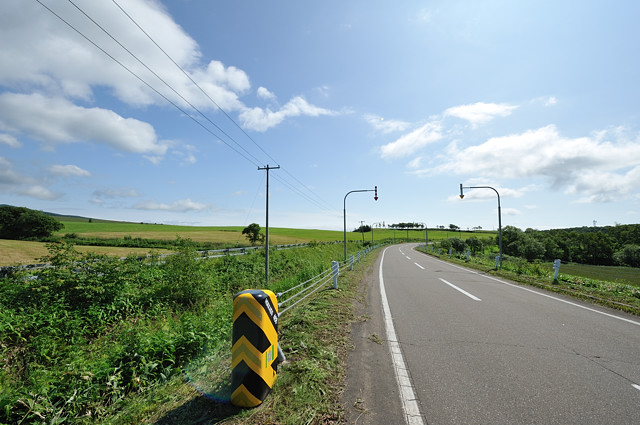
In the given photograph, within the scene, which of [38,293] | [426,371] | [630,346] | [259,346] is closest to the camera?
[259,346]

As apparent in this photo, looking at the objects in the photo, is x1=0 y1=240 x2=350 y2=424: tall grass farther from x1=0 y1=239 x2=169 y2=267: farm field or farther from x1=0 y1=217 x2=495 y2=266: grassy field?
x1=0 y1=239 x2=169 y2=267: farm field

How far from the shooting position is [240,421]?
97.3 inches

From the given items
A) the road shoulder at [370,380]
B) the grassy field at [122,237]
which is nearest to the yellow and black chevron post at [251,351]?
the road shoulder at [370,380]

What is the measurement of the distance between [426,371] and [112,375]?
438 centimetres

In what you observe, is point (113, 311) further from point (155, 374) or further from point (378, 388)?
point (378, 388)

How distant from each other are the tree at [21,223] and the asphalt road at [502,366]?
51024mm

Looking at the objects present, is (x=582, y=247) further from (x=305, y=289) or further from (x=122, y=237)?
(x=122, y=237)

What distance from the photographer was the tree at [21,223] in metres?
35.1

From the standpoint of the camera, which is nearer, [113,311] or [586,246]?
[113,311]

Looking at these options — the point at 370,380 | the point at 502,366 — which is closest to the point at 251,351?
the point at 370,380

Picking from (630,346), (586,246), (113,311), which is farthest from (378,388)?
(586,246)

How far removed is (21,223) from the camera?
3538cm

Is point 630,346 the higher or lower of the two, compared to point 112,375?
higher

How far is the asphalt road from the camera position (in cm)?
260
